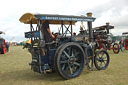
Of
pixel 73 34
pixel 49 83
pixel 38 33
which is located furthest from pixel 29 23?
pixel 49 83

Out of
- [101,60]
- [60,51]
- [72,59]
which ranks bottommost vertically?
[101,60]

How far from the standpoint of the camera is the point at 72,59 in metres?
4.65

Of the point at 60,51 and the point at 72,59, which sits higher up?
the point at 60,51

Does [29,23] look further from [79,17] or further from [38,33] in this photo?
[79,17]

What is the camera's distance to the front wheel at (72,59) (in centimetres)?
452

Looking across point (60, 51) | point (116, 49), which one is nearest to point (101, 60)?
point (60, 51)

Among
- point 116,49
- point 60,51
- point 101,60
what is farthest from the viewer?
point 116,49

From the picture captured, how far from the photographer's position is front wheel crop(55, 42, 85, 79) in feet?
14.8

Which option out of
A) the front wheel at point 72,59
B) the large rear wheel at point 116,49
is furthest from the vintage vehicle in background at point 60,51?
the large rear wheel at point 116,49

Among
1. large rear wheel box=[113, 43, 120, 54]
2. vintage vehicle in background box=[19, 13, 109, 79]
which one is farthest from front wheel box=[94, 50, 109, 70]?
large rear wheel box=[113, 43, 120, 54]

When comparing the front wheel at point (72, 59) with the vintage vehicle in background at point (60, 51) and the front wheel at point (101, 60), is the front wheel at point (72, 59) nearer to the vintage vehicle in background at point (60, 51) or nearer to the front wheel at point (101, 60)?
the vintage vehicle in background at point (60, 51)

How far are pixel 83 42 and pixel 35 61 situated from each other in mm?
1868

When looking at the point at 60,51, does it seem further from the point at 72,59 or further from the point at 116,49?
the point at 116,49

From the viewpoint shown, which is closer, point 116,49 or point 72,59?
point 72,59
